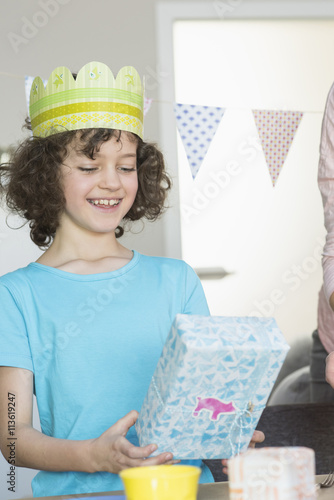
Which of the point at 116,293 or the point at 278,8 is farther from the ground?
the point at 278,8

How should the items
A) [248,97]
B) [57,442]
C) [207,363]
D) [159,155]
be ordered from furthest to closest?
[248,97] < [159,155] < [57,442] < [207,363]

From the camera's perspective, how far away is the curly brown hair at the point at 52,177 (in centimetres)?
126

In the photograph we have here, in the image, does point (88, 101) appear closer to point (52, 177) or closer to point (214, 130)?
point (52, 177)

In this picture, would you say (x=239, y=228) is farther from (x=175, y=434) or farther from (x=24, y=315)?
(x=175, y=434)

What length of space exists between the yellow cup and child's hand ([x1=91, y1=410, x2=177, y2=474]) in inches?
6.7

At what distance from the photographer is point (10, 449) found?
1.06m

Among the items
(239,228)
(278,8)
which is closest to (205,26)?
(278,8)

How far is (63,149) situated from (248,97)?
191 centimetres

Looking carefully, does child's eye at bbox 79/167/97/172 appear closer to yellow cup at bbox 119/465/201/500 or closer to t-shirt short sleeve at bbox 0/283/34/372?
t-shirt short sleeve at bbox 0/283/34/372

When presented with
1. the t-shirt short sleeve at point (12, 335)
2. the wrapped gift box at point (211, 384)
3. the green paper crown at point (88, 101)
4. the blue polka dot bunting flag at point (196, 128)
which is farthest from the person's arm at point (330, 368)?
the blue polka dot bunting flag at point (196, 128)

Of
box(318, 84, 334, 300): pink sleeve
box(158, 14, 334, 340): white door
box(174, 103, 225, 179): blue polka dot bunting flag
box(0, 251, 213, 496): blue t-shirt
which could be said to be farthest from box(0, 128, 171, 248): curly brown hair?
box(158, 14, 334, 340): white door

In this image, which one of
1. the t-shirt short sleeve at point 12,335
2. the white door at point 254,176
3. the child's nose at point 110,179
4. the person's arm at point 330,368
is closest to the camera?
the person's arm at point 330,368

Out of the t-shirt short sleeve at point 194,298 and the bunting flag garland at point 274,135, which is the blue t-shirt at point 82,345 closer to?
the t-shirt short sleeve at point 194,298

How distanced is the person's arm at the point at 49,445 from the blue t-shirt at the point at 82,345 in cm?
4
